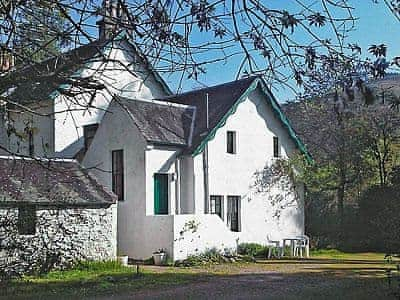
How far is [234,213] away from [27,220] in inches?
373

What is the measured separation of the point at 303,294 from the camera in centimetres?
1479

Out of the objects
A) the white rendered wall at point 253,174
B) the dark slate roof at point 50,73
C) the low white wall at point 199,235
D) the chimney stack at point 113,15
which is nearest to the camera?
the chimney stack at point 113,15

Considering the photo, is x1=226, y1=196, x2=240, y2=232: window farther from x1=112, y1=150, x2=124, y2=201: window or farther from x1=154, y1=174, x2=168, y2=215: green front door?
x1=112, y1=150, x2=124, y2=201: window

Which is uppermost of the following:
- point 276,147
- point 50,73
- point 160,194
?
point 276,147

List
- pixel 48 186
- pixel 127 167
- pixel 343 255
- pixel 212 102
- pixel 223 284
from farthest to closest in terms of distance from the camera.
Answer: pixel 212 102 → pixel 343 255 → pixel 127 167 → pixel 48 186 → pixel 223 284

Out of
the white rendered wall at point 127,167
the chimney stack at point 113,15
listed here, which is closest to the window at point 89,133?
the white rendered wall at point 127,167

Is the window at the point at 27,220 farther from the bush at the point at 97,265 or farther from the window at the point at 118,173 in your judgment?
the window at the point at 118,173

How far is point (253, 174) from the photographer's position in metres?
27.2

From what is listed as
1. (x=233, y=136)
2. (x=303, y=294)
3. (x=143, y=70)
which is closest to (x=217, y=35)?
(x=143, y=70)

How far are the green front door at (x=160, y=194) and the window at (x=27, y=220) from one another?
18.7ft

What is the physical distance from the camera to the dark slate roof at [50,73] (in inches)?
266

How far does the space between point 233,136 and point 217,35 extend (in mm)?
20450

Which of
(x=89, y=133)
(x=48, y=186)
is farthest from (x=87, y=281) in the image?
(x=89, y=133)

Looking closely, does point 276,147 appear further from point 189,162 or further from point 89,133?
point 89,133
